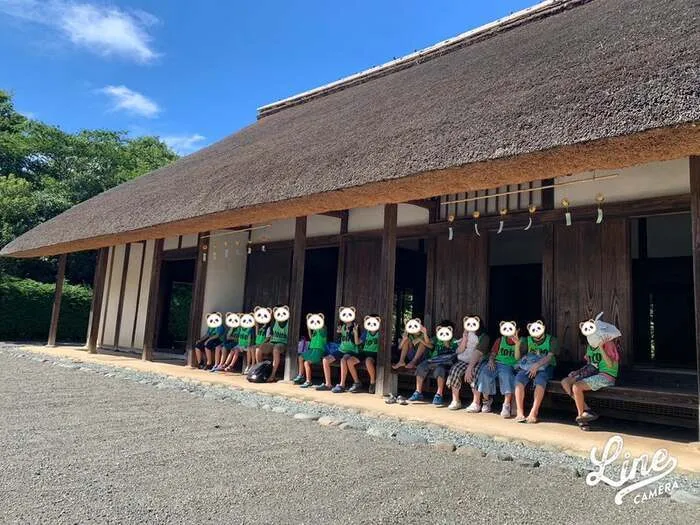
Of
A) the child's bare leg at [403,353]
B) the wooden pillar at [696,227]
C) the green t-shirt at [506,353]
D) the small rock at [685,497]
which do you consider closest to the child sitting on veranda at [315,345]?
the child's bare leg at [403,353]

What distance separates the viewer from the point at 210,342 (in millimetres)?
7461

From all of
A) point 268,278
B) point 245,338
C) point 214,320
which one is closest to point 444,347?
point 245,338

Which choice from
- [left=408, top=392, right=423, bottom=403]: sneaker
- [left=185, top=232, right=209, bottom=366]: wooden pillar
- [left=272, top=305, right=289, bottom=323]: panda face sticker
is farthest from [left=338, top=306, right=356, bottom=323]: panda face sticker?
[left=185, top=232, right=209, bottom=366]: wooden pillar

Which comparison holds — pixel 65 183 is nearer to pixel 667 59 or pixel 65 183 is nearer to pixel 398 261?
pixel 398 261

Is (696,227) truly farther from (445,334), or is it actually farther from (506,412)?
(445,334)

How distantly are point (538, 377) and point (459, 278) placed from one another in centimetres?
197

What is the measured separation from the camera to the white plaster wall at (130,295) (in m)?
10.3

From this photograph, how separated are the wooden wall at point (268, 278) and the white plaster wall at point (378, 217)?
4.47 feet

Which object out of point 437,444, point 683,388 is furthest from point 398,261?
point 437,444

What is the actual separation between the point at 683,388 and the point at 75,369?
23.9 feet

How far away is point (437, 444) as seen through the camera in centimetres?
334

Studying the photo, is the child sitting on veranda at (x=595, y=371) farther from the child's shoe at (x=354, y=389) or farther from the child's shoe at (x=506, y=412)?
the child's shoe at (x=354, y=389)

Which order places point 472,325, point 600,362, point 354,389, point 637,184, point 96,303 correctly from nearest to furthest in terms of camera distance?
point 600,362
point 637,184
point 472,325
point 354,389
point 96,303

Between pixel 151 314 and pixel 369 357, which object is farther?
pixel 151 314
